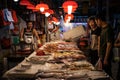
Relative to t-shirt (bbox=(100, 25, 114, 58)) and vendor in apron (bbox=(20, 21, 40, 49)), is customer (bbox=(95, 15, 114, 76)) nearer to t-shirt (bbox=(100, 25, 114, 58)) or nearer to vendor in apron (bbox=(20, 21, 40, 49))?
t-shirt (bbox=(100, 25, 114, 58))

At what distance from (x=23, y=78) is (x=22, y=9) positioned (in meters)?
15.1

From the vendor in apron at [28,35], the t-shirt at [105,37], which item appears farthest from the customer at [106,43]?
the vendor in apron at [28,35]

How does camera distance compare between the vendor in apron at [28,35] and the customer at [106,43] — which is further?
the vendor in apron at [28,35]

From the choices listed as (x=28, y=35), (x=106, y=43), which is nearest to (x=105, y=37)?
(x=106, y=43)

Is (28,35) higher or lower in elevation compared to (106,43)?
lower

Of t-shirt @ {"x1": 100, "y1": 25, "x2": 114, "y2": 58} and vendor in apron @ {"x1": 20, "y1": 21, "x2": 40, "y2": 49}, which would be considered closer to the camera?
t-shirt @ {"x1": 100, "y1": 25, "x2": 114, "y2": 58}

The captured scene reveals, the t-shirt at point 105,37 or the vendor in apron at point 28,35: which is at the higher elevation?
the t-shirt at point 105,37

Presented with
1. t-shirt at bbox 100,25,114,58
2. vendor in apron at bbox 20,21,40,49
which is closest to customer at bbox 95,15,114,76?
t-shirt at bbox 100,25,114,58

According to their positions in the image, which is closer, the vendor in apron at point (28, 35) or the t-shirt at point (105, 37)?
the t-shirt at point (105, 37)

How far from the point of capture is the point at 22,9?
20203 mm

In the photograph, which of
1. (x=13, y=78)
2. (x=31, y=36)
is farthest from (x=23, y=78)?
(x=31, y=36)

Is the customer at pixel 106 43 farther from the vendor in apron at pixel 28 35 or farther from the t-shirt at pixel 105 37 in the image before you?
the vendor in apron at pixel 28 35

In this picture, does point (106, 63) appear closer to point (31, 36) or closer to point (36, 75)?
point (36, 75)

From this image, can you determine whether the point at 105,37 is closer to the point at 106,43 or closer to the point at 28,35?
the point at 106,43
